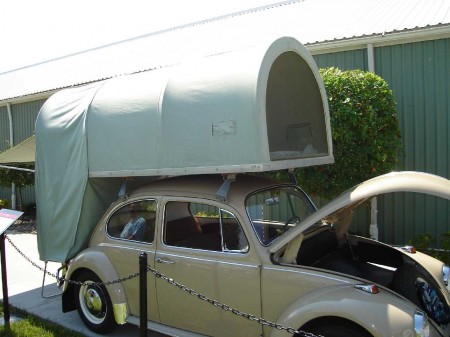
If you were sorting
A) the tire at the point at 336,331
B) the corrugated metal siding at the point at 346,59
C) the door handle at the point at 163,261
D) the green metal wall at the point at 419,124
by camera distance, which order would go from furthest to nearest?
the corrugated metal siding at the point at 346,59
the green metal wall at the point at 419,124
the door handle at the point at 163,261
the tire at the point at 336,331

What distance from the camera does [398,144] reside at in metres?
7.18

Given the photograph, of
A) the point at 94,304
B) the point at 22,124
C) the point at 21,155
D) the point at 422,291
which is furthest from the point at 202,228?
the point at 22,124

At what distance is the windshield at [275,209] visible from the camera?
4129 millimetres

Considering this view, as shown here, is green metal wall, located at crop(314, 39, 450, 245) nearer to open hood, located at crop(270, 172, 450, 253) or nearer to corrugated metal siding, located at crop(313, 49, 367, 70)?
corrugated metal siding, located at crop(313, 49, 367, 70)

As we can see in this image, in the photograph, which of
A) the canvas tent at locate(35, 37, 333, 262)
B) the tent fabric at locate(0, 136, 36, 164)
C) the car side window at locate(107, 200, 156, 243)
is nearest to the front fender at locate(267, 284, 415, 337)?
the canvas tent at locate(35, 37, 333, 262)

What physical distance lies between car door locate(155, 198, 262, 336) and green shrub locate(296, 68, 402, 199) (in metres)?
3.06

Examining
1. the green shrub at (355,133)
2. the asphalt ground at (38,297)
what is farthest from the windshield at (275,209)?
the green shrub at (355,133)

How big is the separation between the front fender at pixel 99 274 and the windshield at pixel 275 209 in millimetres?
1697

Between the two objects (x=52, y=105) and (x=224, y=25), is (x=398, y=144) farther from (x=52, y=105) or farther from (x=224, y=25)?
(x=224, y=25)

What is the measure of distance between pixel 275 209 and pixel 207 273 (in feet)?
3.81

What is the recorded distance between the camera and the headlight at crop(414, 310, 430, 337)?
3.05 m

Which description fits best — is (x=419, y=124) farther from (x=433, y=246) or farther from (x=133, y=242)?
(x=133, y=242)

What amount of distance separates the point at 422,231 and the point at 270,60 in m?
5.57

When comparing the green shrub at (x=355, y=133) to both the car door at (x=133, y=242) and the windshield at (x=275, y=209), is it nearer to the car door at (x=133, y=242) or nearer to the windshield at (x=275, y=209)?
the windshield at (x=275, y=209)
